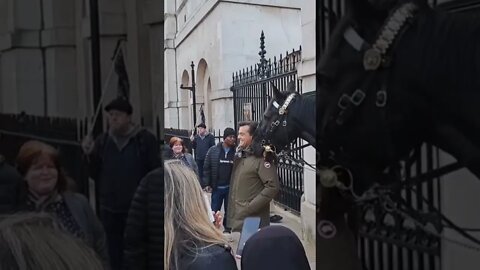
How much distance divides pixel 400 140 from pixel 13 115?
72 cm

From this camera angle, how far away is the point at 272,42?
7.46 meters

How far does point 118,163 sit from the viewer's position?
3.39ft

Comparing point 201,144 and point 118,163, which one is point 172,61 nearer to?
point 201,144

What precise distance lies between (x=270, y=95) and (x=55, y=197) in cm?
483

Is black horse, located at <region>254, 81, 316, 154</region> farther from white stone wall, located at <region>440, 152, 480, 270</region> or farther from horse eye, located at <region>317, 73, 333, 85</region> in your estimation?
white stone wall, located at <region>440, 152, 480, 270</region>

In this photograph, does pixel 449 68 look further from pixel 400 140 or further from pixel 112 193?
pixel 112 193

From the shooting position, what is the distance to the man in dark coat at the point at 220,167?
4969 millimetres

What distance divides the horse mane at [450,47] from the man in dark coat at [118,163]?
0.54m

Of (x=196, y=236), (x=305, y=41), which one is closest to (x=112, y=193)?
(x=196, y=236)

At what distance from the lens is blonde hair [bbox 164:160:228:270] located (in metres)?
1.50

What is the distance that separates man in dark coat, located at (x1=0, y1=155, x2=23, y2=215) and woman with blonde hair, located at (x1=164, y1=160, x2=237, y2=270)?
0.54m

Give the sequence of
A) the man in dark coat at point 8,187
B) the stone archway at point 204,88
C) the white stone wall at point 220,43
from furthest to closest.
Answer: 1. the stone archway at point 204,88
2. the white stone wall at point 220,43
3. the man in dark coat at point 8,187

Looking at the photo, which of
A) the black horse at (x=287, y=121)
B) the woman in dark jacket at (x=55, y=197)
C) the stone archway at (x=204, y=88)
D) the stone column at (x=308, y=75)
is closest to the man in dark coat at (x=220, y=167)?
the black horse at (x=287, y=121)

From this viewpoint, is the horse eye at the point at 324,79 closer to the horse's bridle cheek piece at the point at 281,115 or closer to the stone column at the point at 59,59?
the stone column at the point at 59,59
